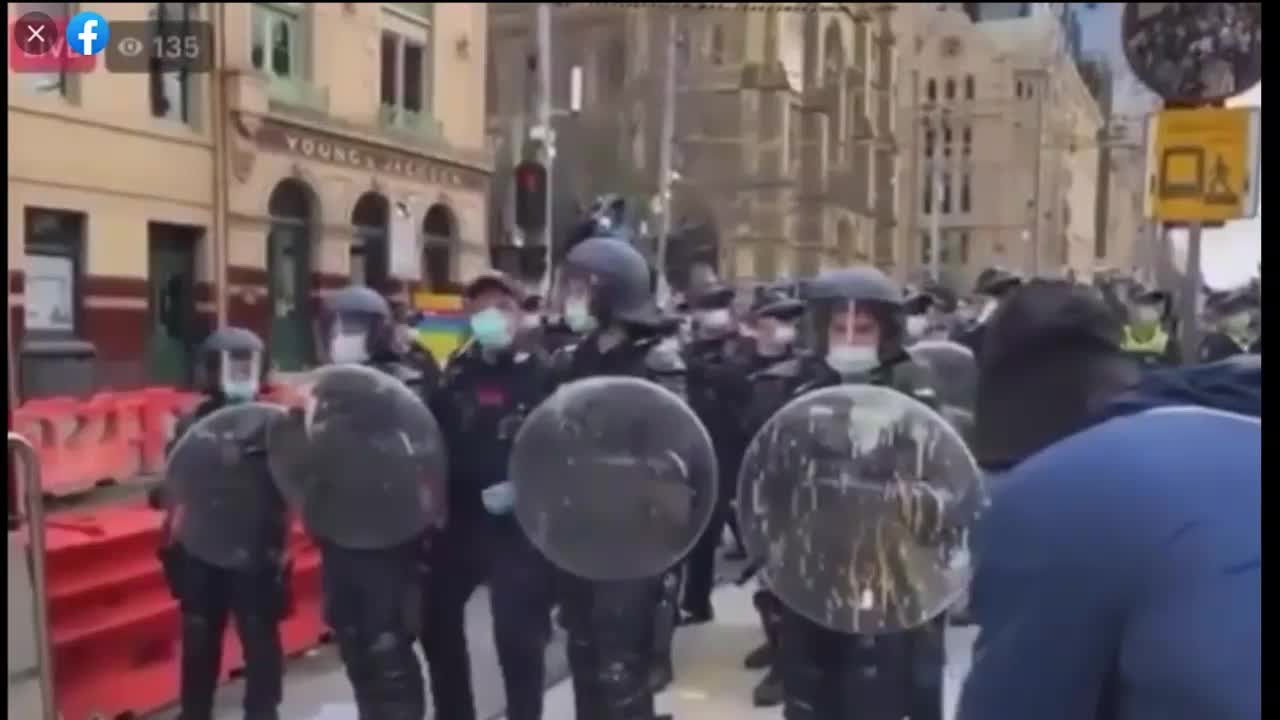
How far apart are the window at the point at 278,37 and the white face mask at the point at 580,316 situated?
8.39 m

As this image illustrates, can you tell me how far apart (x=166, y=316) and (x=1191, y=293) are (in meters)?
4.27

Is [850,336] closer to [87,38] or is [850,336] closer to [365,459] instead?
[365,459]

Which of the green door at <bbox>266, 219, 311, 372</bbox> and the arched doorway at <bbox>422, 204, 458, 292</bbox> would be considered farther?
the arched doorway at <bbox>422, 204, 458, 292</bbox>

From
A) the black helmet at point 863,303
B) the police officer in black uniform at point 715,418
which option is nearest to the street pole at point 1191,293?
the black helmet at point 863,303

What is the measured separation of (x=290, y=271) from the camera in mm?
8656

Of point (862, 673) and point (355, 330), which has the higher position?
point (355, 330)

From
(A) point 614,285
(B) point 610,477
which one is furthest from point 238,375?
(B) point 610,477

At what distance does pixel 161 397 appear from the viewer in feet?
22.6

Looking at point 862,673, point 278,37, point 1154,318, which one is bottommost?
point 862,673

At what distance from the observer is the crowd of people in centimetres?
117

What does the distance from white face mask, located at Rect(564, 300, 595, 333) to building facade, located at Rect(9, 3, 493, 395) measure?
128 centimetres

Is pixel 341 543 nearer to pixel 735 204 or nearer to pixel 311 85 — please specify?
pixel 311 85

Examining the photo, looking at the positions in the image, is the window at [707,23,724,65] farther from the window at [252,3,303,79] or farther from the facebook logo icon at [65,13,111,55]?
the facebook logo icon at [65,13,111,55]

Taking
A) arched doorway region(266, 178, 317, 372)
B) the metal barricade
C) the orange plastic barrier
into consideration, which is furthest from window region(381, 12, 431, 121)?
the metal barricade
